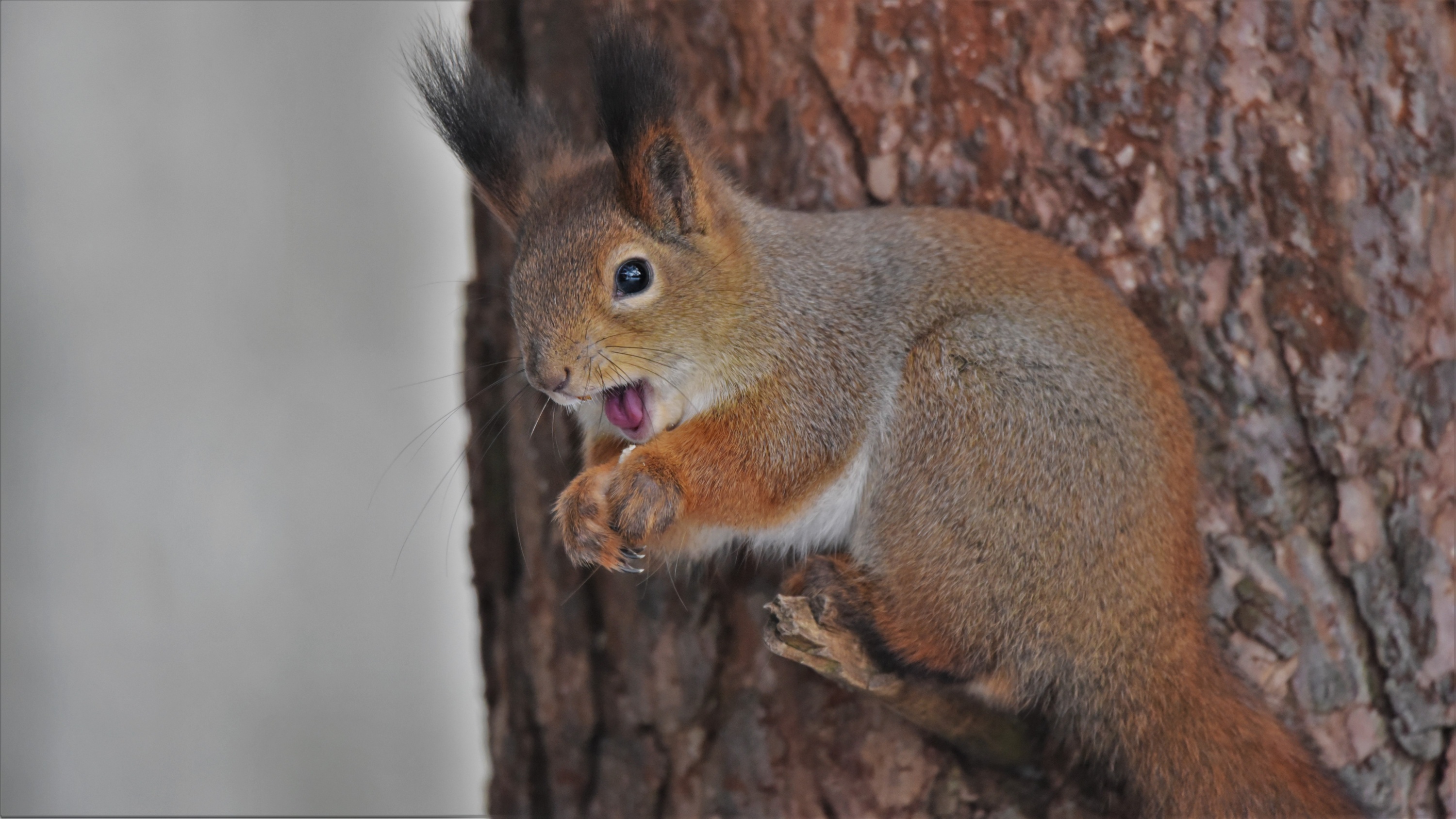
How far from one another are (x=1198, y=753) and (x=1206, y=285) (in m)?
0.63

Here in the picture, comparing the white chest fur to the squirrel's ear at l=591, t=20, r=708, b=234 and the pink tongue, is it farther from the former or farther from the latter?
the squirrel's ear at l=591, t=20, r=708, b=234

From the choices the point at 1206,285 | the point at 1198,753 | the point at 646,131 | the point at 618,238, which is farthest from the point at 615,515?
the point at 1206,285

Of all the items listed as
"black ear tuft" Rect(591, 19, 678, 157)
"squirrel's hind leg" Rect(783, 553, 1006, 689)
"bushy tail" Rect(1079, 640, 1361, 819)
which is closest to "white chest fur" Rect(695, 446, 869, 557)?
"squirrel's hind leg" Rect(783, 553, 1006, 689)

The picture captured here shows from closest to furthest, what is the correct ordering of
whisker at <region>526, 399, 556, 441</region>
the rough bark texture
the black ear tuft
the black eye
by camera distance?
1. the black ear tuft
2. the black eye
3. the rough bark texture
4. whisker at <region>526, 399, 556, 441</region>

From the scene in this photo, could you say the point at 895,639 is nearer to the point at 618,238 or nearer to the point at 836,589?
the point at 836,589

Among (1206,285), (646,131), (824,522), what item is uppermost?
(646,131)

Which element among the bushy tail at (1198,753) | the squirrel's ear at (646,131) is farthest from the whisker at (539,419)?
the bushy tail at (1198,753)

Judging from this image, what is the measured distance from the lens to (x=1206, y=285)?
1.58 metres

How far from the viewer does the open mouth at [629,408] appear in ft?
4.93

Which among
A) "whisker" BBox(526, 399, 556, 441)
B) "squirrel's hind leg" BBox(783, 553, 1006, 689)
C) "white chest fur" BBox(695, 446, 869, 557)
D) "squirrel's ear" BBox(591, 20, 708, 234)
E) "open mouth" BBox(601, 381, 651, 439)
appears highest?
"squirrel's ear" BBox(591, 20, 708, 234)

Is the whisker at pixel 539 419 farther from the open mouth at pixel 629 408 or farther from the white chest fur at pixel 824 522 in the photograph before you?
the white chest fur at pixel 824 522

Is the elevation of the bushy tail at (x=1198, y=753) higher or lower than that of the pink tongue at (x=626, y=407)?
lower

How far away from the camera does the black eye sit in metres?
1.44

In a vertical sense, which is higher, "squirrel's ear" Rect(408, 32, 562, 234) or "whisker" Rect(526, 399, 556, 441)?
"squirrel's ear" Rect(408, 32, 562, 234)
